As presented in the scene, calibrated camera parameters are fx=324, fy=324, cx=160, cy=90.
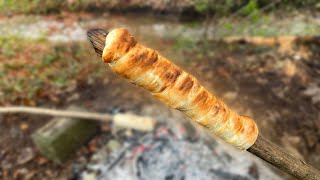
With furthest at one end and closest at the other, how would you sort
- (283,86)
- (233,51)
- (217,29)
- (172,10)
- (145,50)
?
(172,10) → (217,29) → (233,51) → (283,86) → (145,50)

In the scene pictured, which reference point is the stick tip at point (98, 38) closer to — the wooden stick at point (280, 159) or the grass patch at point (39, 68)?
the wooden stick at point (280, 159)

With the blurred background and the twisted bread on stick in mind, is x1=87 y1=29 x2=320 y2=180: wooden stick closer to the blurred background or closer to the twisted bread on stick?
the twisted bread on stick

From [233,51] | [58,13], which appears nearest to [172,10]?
[233,51]

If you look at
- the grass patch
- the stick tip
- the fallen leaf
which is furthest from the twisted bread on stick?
the grass patch

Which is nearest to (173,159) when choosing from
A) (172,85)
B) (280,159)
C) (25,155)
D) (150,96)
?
(150,96)

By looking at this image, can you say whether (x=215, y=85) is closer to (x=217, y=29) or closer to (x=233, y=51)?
(x=233, y=51)

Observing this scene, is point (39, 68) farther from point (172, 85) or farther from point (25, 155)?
point (172, 85)
